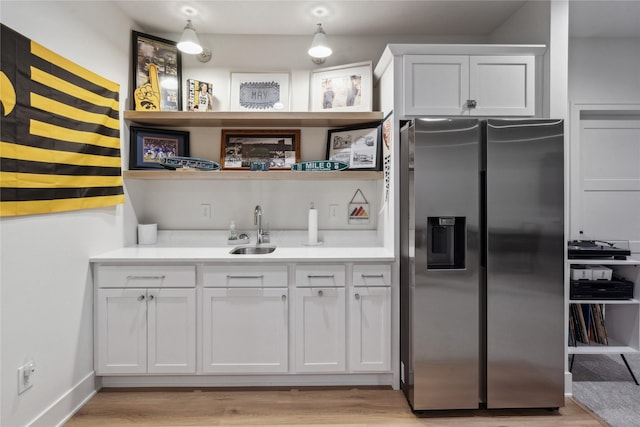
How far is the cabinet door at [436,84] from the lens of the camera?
217cm

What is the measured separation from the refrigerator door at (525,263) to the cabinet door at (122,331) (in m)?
2.14


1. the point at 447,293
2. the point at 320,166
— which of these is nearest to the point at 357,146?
the point at 320,166

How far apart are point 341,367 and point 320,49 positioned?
226cm

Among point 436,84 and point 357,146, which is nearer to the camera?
point 436,84

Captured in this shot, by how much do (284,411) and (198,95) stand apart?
234cm

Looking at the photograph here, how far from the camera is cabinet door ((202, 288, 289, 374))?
2.17 metres

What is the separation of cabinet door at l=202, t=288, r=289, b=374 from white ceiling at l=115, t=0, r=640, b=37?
1994mm

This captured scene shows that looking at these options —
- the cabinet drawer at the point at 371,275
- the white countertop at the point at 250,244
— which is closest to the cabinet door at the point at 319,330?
the cabinet drawer at the point at 371,275

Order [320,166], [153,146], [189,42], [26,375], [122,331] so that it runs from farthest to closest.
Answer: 1. [153,146]
2. [320,166]
3. [189,42]
4. [122,331]
5. [26,375]

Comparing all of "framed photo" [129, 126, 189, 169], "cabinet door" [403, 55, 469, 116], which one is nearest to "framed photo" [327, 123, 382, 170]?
"cabinet door" [403, 55, 469, 116]

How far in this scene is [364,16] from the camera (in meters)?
2.52

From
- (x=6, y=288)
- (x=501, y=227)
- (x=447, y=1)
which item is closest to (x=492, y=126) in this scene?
(x=501, y=227)

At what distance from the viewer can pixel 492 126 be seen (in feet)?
6.35

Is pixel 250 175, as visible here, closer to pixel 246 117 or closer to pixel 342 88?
pixel 246 117
